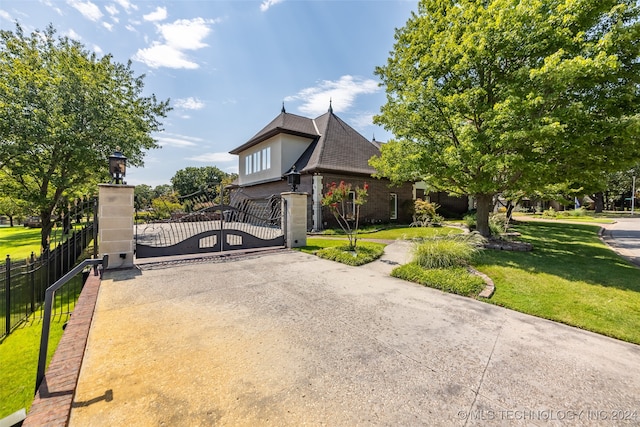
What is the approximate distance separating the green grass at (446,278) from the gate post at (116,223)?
22.2ft

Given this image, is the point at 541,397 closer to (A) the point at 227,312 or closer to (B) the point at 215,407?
(B) the point at 215,407

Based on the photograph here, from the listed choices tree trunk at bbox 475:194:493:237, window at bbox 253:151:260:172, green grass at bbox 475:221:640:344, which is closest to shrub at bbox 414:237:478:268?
green grass at bbox 475:221:640:344

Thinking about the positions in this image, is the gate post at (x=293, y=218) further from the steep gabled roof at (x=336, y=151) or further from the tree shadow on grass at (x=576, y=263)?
the tree shadow on grass at (x=576, y=263)

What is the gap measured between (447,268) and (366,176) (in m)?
11.3

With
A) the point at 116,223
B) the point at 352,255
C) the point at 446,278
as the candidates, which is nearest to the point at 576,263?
the point at 446,278

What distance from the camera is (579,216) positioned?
2806cm

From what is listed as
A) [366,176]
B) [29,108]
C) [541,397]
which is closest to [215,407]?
[541,397]

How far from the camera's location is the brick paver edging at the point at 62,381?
205 cm

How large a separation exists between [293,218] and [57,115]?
10.4 metres

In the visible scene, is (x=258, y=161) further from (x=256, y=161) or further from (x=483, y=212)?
(x=483, y=212)

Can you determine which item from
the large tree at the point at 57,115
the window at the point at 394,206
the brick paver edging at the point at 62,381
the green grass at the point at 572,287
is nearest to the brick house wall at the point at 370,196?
the window at the point at 394,206

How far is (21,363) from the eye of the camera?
3.78 metres

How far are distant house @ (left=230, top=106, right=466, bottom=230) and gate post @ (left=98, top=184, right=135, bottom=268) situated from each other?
393 inches

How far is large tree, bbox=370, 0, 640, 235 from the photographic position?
22.4ft
